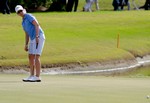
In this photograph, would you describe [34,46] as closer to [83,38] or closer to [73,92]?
[73,92]

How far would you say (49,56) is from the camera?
2850 centimetres

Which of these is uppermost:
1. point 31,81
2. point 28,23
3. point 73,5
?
point 28,23

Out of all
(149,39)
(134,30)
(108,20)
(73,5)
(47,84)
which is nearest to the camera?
(47,84)

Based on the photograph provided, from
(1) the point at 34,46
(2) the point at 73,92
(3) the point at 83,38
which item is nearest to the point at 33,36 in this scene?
(1) the point at 34,46

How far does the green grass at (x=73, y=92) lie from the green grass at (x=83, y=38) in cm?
904

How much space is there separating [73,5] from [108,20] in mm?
16716

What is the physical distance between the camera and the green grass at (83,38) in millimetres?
28625

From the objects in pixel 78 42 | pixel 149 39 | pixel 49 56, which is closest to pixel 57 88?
pixel 49 56

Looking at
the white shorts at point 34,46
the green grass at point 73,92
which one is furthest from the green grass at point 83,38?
the green grass at point 73,92

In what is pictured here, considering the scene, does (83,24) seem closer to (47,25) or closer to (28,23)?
(47,25)

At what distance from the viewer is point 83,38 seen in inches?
1417

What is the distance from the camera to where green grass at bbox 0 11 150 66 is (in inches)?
1127

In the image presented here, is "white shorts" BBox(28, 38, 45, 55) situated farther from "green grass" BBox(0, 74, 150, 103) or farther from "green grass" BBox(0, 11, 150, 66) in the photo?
"green grass" BBox(0, 11, 150, 66)

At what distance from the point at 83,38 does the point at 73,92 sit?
20.9 m
